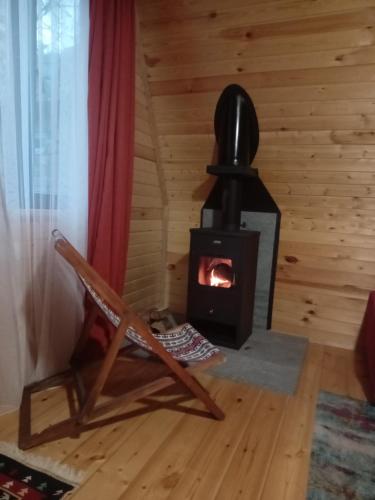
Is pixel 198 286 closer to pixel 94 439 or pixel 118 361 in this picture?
pixel 118 361

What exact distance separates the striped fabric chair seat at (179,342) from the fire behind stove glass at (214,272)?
56 centimetres

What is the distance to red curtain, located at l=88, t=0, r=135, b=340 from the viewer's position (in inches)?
76.6

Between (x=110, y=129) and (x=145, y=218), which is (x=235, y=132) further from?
(x=145, y=218)

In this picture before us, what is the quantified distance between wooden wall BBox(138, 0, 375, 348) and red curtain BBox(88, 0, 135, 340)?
347mm

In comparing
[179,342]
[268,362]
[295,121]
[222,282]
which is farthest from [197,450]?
[295,121]

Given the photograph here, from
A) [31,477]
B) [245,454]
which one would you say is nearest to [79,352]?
[31,477]

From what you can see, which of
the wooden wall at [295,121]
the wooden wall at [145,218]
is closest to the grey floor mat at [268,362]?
the wooden wall at [295,121]

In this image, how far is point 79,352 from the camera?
202cm

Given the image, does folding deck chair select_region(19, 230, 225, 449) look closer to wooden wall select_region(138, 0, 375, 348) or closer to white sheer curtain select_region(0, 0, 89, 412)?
white sheer curtain select_region(0, 0, 89, 412)

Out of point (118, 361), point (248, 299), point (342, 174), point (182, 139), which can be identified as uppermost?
point (182, 139)

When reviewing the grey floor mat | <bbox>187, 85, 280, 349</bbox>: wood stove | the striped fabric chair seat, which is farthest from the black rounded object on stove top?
the grey floor mat

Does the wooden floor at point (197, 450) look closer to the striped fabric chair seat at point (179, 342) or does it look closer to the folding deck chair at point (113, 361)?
the folding deck chair at point (113, 361)

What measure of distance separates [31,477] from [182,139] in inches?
94.4

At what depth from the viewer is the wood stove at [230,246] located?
2.28 meters
